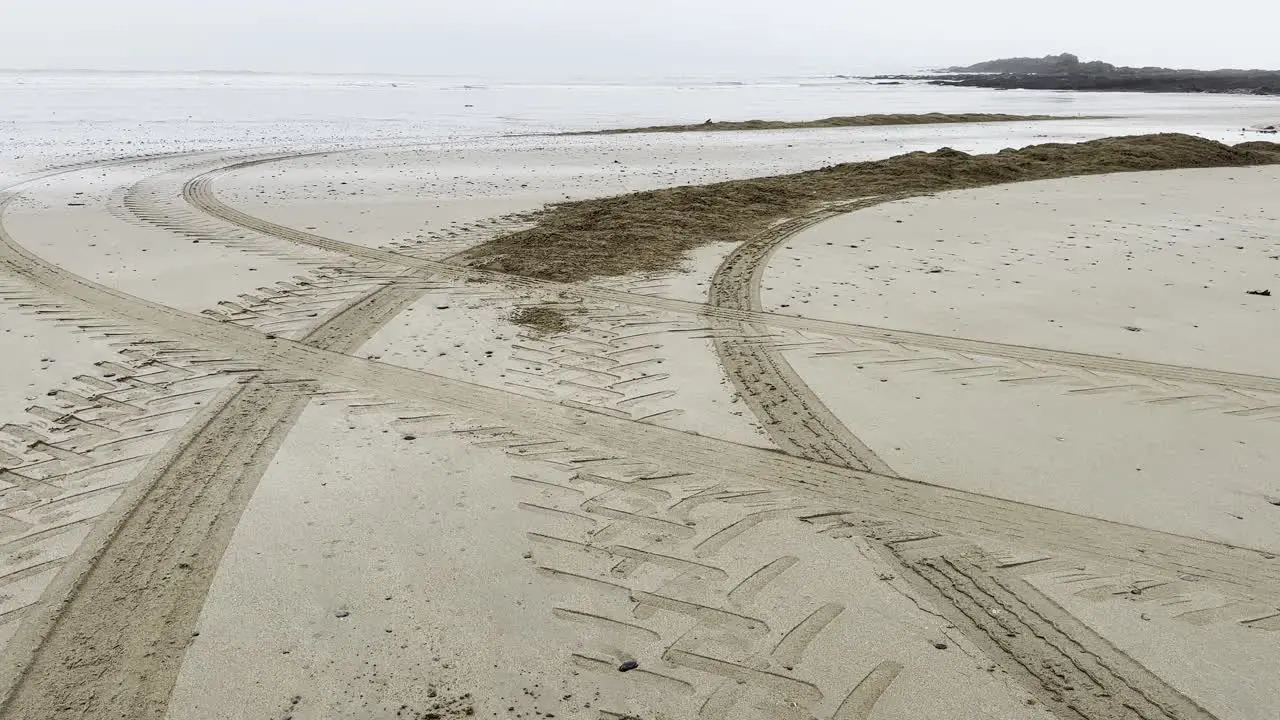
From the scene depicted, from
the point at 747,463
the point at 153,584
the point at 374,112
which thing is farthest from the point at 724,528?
the point at 374,112

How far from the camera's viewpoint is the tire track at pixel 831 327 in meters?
5.37

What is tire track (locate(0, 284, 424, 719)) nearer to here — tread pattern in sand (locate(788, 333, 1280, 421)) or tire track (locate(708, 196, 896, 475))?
tire track (locate(708, 196, 896, 475))

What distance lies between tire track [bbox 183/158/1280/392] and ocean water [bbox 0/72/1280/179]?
8443mm

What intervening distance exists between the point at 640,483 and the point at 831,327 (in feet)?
9.39

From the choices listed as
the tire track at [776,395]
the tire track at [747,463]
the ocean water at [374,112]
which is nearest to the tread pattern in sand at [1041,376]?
the tire track at [776,395]

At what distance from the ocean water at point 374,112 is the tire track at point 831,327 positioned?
844cm

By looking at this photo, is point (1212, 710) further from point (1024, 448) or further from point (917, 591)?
point (1024, 448)

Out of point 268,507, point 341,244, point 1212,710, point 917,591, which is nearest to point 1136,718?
point 1212,710

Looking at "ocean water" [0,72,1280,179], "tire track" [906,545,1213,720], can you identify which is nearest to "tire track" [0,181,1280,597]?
"tire track" [906,545,1213,720]

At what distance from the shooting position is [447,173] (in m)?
13.9

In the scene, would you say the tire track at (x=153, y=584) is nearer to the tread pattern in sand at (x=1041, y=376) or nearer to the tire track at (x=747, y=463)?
the tire track at (x=747, y=463)

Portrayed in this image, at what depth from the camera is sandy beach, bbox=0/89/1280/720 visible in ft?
9.07

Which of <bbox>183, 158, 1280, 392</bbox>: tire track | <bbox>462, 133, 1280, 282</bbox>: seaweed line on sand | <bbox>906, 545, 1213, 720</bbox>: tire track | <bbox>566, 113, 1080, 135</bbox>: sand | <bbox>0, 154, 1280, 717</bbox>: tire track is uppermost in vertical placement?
<bbox>566, 113, 1080, 135</bbox>: sand

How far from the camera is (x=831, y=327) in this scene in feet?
20.7
